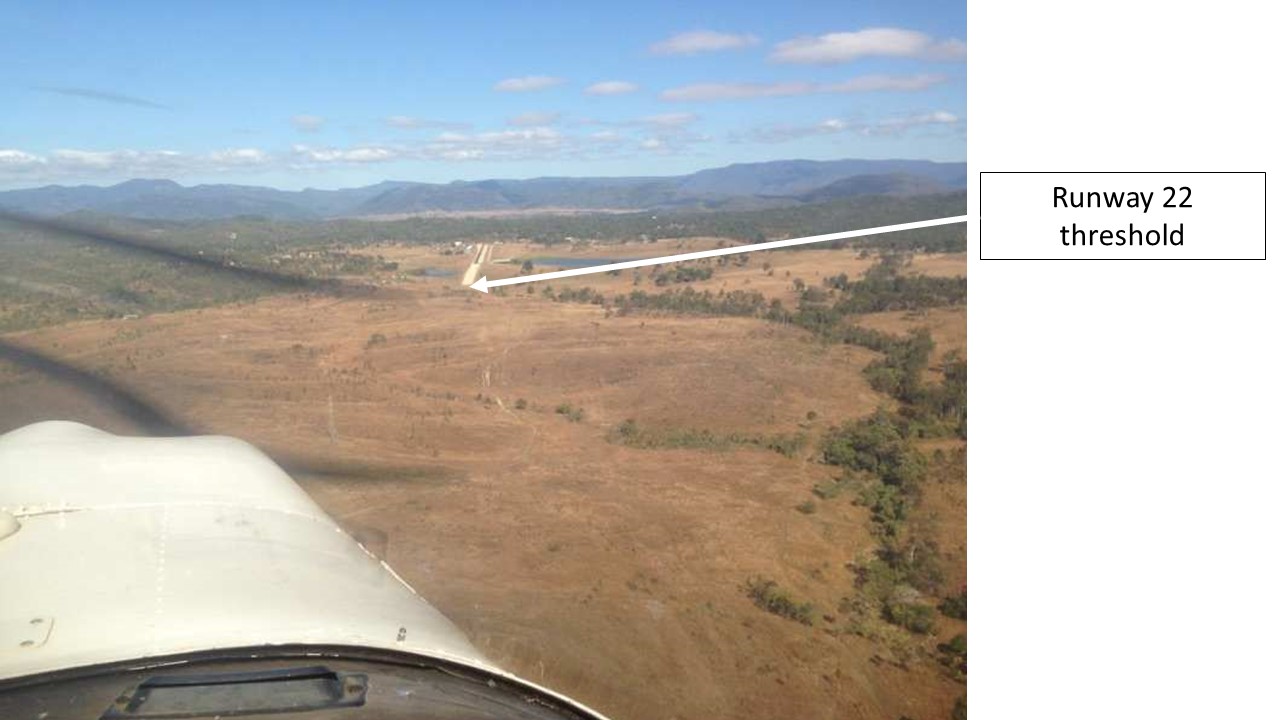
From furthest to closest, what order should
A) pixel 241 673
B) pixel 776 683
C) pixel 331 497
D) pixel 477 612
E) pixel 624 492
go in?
1. pixel 624 492
2. pixel 331 497
3. pixel 477 612
4. pixel 776 683
5. pixel 241 673

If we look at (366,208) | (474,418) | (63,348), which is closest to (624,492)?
(474,418)

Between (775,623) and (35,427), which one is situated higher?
(35,427)

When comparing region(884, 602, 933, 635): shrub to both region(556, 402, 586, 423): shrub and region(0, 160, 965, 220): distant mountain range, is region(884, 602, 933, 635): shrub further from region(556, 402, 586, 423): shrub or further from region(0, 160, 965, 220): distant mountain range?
region(0, 160, 965, 220): distant mountain range

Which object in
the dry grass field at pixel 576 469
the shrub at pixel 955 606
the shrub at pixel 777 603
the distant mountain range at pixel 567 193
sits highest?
the distant mountain range at pixel 567 193

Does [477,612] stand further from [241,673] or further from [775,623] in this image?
[241,673]

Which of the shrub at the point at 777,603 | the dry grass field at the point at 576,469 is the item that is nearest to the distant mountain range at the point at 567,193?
the dry grass field at the point at 576,469

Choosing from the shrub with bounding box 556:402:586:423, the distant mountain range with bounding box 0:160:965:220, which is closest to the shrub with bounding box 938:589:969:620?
the shrub with bounding box 556:402:586:423

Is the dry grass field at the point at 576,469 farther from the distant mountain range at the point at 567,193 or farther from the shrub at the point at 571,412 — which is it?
the distant mountain range at the point at 567,193
